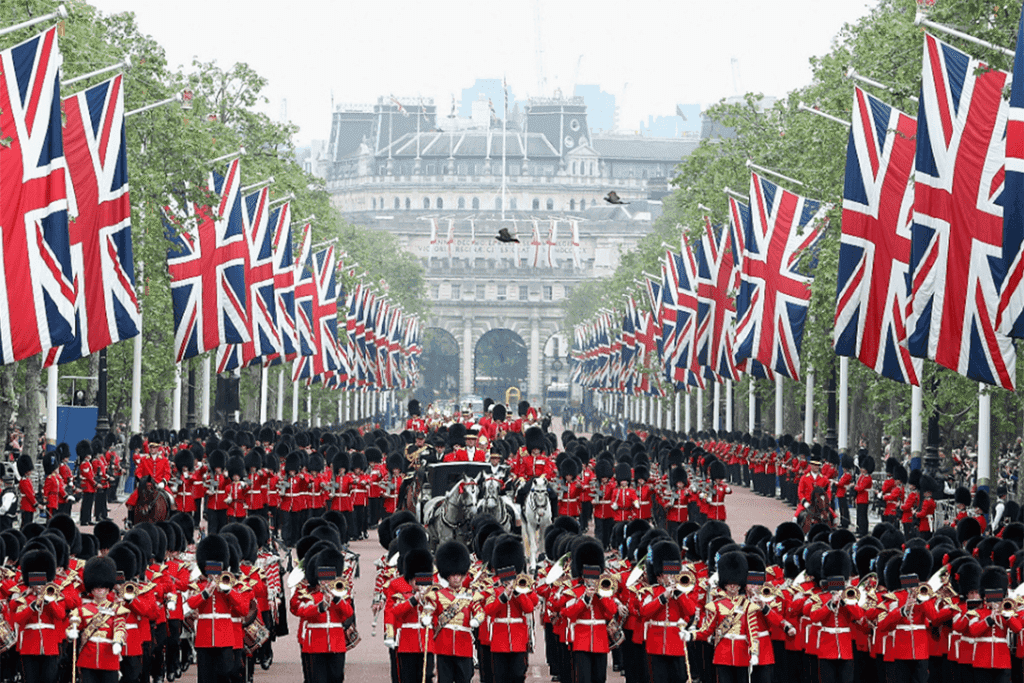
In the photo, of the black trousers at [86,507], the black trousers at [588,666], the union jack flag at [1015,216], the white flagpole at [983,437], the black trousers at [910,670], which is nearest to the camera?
the black trousers at [910,670]

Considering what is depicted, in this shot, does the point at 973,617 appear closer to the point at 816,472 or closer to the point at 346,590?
the point at 346,590

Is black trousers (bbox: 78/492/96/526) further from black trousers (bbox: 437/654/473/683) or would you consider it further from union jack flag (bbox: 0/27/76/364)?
black trousers (bbox: 437/654/473/683)

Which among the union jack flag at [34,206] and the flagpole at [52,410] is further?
the flagpole at [52,410]

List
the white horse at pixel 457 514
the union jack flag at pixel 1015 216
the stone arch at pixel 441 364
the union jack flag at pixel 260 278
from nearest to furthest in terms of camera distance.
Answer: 1. the union jack flag at pixel 1015 216
2. the white horse at pixel 457 514
3. the union jack flag at pixel 260 278
4. the stone arch at pixel 441 364

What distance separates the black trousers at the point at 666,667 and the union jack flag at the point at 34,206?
8537 mm

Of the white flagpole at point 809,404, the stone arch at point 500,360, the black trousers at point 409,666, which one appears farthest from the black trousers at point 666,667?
the stone arch at point 500,360

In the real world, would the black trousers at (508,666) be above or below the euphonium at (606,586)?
below

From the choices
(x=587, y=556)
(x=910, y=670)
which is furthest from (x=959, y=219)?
(x=587, y=556)

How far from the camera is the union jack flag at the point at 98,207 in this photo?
26844mm

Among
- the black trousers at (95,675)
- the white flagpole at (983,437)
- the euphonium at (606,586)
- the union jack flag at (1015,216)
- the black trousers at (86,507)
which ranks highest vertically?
the union jack flag at (1015,216)

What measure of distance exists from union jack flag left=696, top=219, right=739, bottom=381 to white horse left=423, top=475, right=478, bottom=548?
766 inches

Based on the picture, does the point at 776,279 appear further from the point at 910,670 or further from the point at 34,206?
the point at 910,670

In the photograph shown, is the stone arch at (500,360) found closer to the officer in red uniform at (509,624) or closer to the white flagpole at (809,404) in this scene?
the white flagpole at (809,404)

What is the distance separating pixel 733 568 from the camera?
16.4 m
